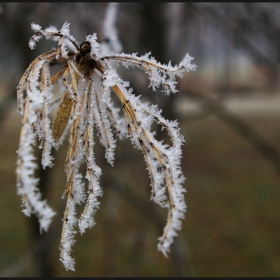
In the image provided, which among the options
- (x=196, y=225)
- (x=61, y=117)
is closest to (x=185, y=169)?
(x=196, y=225)

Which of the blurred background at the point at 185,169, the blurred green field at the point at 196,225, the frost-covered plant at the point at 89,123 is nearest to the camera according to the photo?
the frost-covered plant at the point at 89,123

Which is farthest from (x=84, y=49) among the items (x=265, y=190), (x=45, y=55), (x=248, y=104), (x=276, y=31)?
(x=248, y=104)

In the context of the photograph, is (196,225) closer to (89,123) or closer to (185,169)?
(185,169)

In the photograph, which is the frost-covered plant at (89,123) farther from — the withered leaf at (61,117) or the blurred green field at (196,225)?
the blurred green field at (196,225)

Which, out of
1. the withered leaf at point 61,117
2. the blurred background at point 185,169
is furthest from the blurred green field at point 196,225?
the withered leaf at point 61,117

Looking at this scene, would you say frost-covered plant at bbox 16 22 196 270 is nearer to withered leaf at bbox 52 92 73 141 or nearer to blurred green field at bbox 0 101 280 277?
withered leaf at bbox 52 92 73 141

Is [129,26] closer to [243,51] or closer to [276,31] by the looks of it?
[243,51]
